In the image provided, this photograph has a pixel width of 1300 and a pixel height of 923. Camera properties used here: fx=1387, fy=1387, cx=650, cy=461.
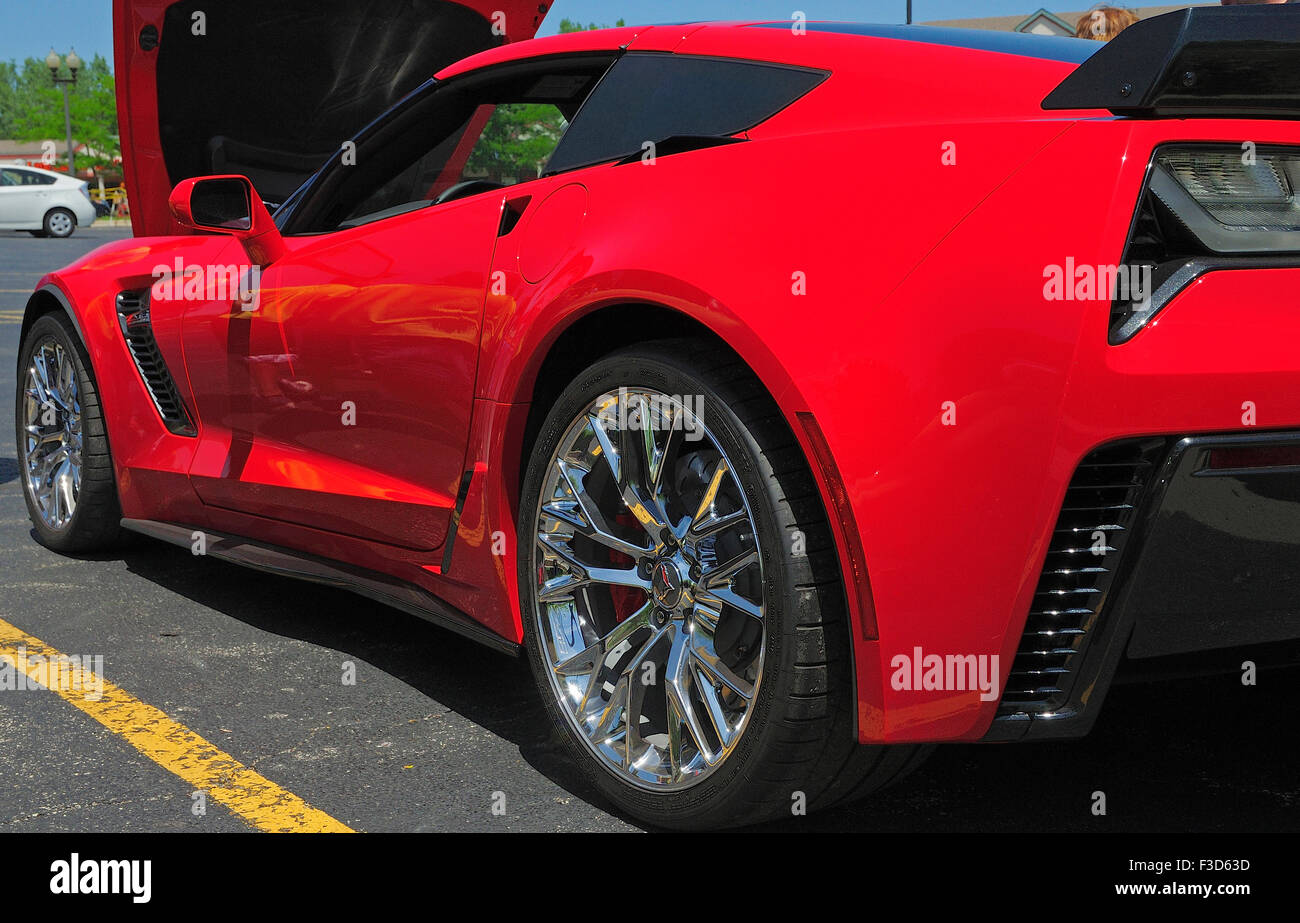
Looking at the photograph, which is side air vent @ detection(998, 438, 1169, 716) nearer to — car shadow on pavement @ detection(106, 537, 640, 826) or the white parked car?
car shadow on pavement @ detection(106, 537, 640, 826)

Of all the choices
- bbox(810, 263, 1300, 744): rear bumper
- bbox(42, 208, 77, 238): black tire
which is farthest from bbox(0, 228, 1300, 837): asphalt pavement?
bbox(42, 208, 77, 238): black tire

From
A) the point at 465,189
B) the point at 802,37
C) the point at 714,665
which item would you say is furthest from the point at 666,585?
the point at 465,189

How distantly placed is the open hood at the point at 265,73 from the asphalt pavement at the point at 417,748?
1.60m

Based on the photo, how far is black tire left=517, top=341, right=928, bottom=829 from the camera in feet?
7.27

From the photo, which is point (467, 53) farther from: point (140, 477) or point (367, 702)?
point (367, 702)

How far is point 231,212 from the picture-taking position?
12.4ft

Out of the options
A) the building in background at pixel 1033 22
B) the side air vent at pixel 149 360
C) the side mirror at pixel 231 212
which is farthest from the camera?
the building in background at pixel 1033 22

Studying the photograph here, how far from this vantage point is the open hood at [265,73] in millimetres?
4535

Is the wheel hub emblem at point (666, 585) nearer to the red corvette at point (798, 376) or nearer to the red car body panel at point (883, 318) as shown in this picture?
the red corvette at point (798, 376)

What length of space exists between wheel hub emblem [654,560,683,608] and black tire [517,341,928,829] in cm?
29

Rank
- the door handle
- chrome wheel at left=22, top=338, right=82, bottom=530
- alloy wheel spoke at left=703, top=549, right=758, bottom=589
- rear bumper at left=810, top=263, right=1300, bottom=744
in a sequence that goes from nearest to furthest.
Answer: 1. rear bumper at left=810, top=263, right=1300, bottom=744
2. alloy wheel spoke at left=703, top=549, right=758, bottom=589
3. the door handle
4. chrome wheel at left=22, top=338, right=82, bottom=530

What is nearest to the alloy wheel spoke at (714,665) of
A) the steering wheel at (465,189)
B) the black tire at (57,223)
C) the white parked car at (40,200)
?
the steering wheel at (465,189)

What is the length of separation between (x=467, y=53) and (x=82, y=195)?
28.7m
